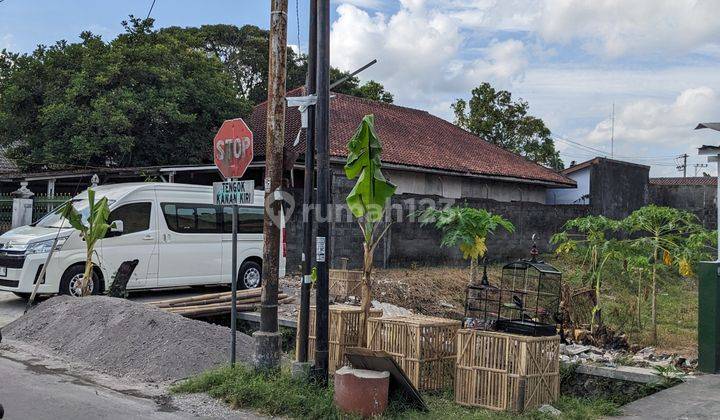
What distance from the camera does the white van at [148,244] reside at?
12.6m

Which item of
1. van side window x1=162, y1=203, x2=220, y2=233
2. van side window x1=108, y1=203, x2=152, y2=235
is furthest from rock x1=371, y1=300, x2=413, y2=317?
van side window x1=108, y1=203, x2=152, y2=235

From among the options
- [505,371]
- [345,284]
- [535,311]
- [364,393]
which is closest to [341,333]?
[364,393]

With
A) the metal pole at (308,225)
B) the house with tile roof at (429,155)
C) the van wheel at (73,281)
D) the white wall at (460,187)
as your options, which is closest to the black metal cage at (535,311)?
the metal pole at (308,225)

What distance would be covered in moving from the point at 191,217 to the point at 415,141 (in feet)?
45.3

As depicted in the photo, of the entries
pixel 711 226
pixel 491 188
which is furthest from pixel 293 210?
pixel 711 226

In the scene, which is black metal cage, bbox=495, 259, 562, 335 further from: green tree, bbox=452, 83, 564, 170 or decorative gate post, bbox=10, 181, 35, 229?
green tree, bbox=452, 83, 564, 170

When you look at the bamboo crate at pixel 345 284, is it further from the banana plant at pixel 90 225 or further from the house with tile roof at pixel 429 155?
the house with tile roof at pixel 429 155

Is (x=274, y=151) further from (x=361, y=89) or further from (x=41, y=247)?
(x=361, y=89)

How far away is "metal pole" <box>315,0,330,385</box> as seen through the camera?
25.9 feet

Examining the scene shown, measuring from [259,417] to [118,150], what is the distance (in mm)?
15333

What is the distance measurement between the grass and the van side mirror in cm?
525

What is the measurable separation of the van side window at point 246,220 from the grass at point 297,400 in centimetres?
693

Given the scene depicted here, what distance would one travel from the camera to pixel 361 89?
39.6 meters

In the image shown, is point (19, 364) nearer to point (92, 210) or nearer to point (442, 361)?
point (92, 210)
